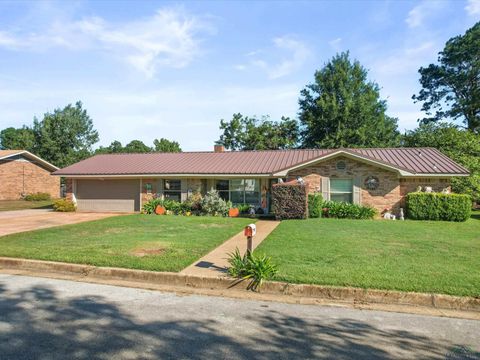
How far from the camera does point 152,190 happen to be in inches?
817

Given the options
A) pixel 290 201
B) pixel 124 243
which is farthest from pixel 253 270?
pixel 290 201

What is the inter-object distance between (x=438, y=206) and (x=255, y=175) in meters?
8.66

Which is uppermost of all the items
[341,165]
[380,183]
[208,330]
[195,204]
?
[341,165]

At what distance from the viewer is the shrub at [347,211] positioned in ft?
54.8

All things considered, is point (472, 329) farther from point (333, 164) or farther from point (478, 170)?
point (478, 170)

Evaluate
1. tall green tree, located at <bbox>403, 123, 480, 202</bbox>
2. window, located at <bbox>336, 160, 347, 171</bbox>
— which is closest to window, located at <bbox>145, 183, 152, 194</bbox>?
window, located at <bbox>336, 160, 347, 171</bbox>

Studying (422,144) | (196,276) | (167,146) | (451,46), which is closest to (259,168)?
(196,276)

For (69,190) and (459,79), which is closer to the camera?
(69,190)

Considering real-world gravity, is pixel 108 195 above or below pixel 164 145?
below

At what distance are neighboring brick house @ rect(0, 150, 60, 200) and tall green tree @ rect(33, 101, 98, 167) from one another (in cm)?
1196

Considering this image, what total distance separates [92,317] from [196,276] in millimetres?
2121

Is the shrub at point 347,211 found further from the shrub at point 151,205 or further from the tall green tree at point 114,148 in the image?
the tall green tree at point 114,148

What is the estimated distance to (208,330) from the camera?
4.38 meters

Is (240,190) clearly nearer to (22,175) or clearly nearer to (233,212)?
(233,212)
